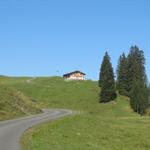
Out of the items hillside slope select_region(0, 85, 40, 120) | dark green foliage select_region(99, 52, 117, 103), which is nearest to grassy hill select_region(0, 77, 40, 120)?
hillside slope select_region(0, 85, 40, 120)

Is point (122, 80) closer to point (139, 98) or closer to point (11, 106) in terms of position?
point (139, 98)

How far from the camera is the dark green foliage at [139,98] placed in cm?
12888

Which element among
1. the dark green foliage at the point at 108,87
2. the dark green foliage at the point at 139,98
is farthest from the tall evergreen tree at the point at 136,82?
the dark green foliage at the point at 108,87

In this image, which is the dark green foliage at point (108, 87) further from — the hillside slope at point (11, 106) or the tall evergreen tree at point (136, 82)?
the hillside slope at point (11, 106)

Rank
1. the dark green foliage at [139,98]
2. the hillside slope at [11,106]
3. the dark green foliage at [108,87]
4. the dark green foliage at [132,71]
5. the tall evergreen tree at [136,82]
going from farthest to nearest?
the dark green foliage at [132,71]
the dark green foliage at [108,87]
the tall evergreen tree at [136,82]
the dark green foliage at [139,98]
the hillside slope at [11,106]

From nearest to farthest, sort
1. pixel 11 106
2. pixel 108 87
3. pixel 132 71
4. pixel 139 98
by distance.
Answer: pixel 11 106 < pixel 139 98 < pixel 108 87 < pixel 132 71

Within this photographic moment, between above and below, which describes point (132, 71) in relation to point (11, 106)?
above

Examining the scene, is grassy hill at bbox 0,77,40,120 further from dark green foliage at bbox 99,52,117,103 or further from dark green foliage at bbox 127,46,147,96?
dark green foliage at bbox 127,46,147,96

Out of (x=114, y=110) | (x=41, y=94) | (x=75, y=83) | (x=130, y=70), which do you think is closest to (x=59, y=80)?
(x=75, y=83)

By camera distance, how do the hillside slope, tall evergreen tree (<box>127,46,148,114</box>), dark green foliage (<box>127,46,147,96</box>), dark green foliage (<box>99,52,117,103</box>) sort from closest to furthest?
the hillside slope
tall evergreen tree (<box>127,46,148,114</box>)
dark green foliage (<box>99,52,117,103</box>)
dark green foliage (<box>127,46,147,96</box>)

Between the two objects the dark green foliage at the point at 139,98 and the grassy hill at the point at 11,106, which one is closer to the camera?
the grassy hill at the point at 11,106

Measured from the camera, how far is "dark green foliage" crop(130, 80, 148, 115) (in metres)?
129

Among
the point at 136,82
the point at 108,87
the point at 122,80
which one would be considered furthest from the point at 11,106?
the point at 122,80

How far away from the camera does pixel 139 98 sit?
128750 millimetres
